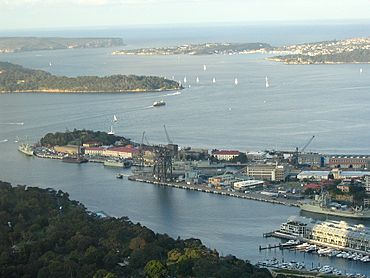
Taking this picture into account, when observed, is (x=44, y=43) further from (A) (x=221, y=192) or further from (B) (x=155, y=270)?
(B) (x=155, y=270)

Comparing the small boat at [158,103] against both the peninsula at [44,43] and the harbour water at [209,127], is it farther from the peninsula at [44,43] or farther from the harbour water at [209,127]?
the peninsula at [44,43]

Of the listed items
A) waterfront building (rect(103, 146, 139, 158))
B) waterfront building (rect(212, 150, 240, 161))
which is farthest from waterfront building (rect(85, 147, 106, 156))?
waterfront building (rect(212, 150, 240, 161))

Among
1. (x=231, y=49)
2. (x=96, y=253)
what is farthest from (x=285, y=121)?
(x=231, y=49)

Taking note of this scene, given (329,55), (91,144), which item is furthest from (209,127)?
(329,55)

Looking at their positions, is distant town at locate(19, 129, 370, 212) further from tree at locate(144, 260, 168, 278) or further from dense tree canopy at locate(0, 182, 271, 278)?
tree at locate(144, 260, 168, 278)

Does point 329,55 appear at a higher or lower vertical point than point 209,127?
higher

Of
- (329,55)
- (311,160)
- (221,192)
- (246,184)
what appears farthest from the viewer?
(329,55)
